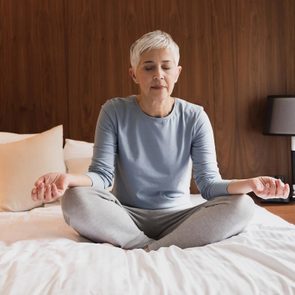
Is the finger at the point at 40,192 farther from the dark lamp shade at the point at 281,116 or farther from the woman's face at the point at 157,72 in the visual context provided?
the dark lamp shade at the point at 281,116

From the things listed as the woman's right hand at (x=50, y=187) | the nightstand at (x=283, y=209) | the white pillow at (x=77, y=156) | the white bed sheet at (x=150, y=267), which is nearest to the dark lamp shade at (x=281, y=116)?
the nightstand at (x=283, y=209)

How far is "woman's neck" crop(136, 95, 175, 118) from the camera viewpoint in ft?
5.28

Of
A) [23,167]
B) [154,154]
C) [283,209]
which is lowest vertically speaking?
[283,209]

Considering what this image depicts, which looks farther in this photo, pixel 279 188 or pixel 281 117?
pixel 281 117

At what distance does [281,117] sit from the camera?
2529 millimetres

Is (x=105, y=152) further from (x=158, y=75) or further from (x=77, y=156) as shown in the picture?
(x=77, y=156)

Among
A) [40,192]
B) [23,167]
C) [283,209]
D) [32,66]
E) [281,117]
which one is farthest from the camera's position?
[32,66]

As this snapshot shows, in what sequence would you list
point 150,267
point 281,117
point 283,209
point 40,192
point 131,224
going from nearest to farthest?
point 150,267, point 40,192, point 131,224, point 283,209, point 281,117

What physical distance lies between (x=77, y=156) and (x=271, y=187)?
1.34 metres

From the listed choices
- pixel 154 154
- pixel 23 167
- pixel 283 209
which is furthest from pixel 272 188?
pixel 23 167

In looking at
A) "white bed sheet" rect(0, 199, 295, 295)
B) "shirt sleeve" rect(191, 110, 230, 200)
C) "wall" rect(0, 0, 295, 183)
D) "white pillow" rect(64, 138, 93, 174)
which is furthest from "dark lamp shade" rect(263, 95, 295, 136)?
"white bed sheet" rect(0, 199, 295, 295)

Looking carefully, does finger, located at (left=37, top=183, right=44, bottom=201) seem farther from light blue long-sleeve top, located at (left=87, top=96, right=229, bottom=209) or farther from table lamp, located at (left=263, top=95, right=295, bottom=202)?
table lamp, located at (left=263, top=95, right=295, bottom=202)

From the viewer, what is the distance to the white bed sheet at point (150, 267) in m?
0.87

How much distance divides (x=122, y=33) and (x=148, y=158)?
1371mm
